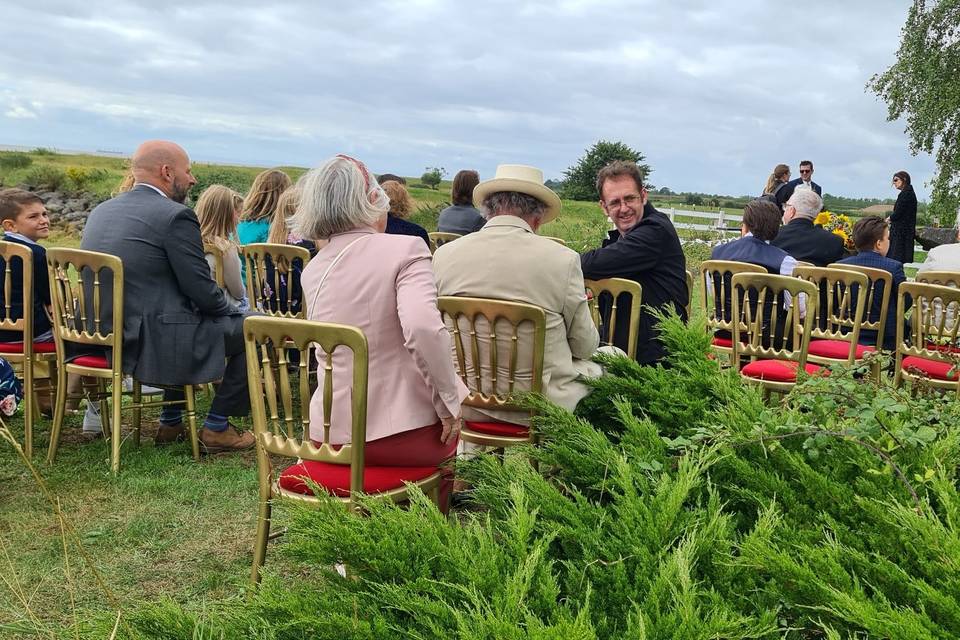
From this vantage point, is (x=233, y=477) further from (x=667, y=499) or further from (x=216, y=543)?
(x=667, y=499)

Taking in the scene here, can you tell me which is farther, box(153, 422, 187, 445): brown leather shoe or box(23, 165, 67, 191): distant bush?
box(23, 165, 67, 191): distant bush

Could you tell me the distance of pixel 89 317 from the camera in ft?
14.8

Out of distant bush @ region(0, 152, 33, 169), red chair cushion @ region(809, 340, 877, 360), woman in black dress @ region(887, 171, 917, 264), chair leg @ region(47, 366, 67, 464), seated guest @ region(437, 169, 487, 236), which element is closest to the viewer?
chair leg @ region(47, 366, 67, 464)

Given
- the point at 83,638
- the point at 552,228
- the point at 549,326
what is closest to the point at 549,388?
the point at 549,326

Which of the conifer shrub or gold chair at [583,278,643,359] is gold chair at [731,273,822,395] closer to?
gold chair at [583,278,643,359]

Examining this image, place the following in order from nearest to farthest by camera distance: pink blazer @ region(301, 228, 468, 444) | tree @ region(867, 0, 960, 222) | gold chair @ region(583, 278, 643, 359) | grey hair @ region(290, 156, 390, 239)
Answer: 1. pink blazer @ region(301, 228, 468, 444)
2. grey hair @ region(290, 156, 390, 239)
3. gold chair @ region(583, 278, 643, 359)
4. tree @ region(867, 0, 960, 222)

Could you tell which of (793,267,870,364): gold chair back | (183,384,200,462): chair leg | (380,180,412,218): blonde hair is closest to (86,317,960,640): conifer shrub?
(183,384,200,462): chair leg

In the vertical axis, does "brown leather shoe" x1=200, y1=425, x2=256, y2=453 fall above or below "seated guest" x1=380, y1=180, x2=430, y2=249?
below

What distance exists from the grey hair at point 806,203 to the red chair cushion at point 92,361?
5129 millimetres

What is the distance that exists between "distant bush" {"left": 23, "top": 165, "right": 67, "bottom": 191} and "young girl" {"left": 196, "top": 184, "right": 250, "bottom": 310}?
26339mm

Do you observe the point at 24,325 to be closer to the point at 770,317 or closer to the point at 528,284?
the point at 528,284

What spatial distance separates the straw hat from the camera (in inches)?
141

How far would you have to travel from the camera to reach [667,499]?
113 centimetres

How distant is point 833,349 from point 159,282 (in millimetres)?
4227
